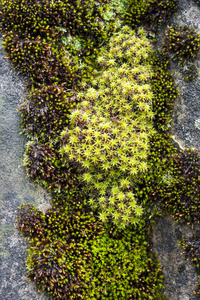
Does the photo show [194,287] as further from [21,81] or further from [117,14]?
[117,14]

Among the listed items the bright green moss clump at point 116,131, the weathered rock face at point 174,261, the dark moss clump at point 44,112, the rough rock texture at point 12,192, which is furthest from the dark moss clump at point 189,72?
the rough rock texture at point 12,192

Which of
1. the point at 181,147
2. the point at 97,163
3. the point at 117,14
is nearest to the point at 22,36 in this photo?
the point at 117,14

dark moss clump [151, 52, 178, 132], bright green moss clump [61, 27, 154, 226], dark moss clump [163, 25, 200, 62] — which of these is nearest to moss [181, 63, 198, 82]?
dark moss clump [163, 25, 200, 62]

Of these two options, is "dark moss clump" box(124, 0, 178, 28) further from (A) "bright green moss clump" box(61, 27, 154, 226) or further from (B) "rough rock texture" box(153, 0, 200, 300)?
(A) "bright green moss clump" box(61, 27, 154, 226)

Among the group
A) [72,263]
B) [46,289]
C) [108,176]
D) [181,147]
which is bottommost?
[46,289]

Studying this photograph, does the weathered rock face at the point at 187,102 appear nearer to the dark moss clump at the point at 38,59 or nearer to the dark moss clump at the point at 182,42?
the dark moss clump at the point at 182,42

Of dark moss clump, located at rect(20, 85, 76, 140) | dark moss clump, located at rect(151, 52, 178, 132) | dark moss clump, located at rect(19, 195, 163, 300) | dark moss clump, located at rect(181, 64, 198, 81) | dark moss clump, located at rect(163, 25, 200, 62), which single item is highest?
dark moss clump, located at rect(163, 25, 200, 62)
